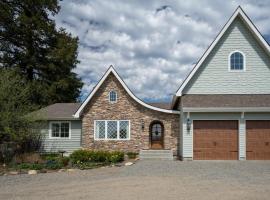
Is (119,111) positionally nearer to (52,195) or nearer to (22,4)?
(52,195)

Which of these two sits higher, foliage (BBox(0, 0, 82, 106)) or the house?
foliage (BBox(0, 0, 82, 106))

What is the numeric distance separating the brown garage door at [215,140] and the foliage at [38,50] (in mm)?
20379

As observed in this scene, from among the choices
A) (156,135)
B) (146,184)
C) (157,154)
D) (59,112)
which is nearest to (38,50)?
(59,112)

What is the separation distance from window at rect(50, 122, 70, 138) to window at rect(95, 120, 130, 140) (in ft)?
8.17

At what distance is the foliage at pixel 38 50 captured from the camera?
36.1 m

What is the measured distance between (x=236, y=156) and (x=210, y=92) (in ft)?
12.6

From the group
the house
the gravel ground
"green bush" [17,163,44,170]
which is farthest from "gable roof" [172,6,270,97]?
"green bush" [17,163,44,170]

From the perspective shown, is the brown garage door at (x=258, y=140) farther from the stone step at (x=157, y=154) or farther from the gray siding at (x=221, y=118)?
the stone step at (x=157, y=154)

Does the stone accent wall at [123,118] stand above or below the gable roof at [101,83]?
below

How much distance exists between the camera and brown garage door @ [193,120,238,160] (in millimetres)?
19594

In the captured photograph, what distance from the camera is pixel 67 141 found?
2389 centimetres

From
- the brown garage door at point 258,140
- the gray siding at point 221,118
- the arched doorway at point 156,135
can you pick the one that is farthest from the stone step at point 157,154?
the brown garage door at point 258,140

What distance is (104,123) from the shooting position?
22.8 m

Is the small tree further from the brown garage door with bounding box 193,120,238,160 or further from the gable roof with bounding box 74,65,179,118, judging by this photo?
the brown garage door with bounding box 193,120,238,160
